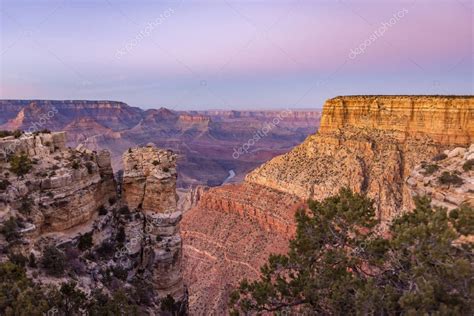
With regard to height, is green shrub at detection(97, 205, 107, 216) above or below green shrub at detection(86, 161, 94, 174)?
below

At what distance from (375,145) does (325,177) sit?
6211mm

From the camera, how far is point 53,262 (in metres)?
13.9

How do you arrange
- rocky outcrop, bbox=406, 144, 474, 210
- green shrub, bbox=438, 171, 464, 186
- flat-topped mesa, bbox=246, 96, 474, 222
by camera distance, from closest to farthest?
1. rocky outcrop, bbox=406, 144, 474, 210
2. green shrub, bbox=438, 171, 464, 186
3. flat-topped mesa, bbox=246, 96, 474, 222

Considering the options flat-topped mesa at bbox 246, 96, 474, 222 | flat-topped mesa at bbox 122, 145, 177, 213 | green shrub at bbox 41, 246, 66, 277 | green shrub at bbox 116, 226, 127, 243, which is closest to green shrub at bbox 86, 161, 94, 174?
flat-topped mesa at bbox 122, 145, 177, 213

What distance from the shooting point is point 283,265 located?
42.6 ft

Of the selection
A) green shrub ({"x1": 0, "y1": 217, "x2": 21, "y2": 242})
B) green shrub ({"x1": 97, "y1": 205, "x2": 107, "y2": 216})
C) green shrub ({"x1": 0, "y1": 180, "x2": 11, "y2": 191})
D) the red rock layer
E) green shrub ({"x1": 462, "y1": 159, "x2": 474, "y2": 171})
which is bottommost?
the red rock layer

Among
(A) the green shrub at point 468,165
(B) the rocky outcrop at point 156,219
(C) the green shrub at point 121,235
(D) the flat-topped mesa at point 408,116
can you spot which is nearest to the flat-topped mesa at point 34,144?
(B) the rocky outcrop at point 156,219

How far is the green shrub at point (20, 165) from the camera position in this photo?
16078 millimetres

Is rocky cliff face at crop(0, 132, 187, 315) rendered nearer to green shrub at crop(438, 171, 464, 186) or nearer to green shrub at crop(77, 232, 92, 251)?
green shrub at crop(77, 232, 92, 251)

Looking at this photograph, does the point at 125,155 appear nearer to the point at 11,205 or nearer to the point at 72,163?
the point at 72,163

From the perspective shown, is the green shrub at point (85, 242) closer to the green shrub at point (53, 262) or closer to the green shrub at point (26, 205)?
the green shrub at point (53, 262)

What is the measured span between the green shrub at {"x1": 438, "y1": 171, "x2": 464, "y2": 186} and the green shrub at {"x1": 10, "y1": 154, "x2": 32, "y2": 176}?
16958mm

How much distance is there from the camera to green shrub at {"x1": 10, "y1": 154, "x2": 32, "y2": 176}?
16.1m

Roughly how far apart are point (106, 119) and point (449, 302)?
195 meters
